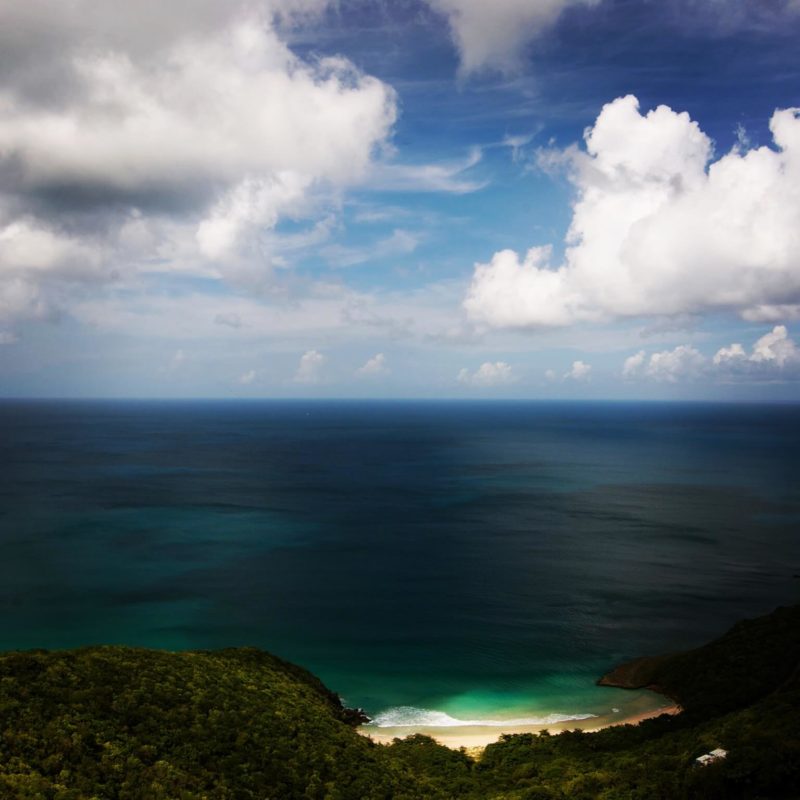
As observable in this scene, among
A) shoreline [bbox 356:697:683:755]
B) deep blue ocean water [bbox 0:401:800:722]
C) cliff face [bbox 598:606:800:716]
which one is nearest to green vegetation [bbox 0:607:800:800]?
cliff face [bbox 598:606:800:716]

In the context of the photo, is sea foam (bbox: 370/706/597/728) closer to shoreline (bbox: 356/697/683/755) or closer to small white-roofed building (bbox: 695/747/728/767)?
shoreline (bbox: 356/697/683/755)

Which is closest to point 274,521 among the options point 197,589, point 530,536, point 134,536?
point 134,536

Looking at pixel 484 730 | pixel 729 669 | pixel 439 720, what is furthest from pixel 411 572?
pixel 729 669

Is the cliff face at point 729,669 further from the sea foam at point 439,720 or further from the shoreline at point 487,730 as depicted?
the sea foam at point 439,720

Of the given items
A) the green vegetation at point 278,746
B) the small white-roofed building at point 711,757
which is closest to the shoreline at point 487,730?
the green vegetation at point 278,746

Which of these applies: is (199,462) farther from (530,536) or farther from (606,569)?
(606,569)

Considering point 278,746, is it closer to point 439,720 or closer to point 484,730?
point 439,720
